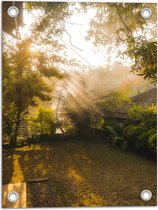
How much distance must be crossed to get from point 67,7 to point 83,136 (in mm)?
1741

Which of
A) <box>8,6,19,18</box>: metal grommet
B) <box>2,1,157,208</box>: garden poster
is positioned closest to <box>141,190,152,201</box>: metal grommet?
<box>2,1,157,208</box>: garden poster

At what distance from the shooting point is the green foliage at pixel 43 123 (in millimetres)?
3203

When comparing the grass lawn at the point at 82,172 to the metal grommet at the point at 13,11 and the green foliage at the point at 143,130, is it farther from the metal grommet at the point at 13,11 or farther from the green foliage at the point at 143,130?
the metal grommet at the point at 13,11

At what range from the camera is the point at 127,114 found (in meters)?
4.81

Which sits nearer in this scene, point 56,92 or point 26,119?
point 56,92

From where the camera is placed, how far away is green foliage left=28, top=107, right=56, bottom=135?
320 centimetres

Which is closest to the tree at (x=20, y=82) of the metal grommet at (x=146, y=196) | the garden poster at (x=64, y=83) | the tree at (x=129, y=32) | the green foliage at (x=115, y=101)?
the garden poster at (x=64, y=83)

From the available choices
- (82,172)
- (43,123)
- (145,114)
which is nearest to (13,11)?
(43,123)

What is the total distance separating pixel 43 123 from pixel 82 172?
3.31 ft

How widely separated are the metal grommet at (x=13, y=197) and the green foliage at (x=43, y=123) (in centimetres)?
86

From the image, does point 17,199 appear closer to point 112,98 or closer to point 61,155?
point 61,155

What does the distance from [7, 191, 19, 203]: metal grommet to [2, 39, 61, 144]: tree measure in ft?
2.57

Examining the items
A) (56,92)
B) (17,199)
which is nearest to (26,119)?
(56,92)

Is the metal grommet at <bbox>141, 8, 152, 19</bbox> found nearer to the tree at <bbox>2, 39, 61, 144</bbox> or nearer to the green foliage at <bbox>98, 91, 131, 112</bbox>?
the tree at <bbox>2, 39, 61, 144</bbox>
